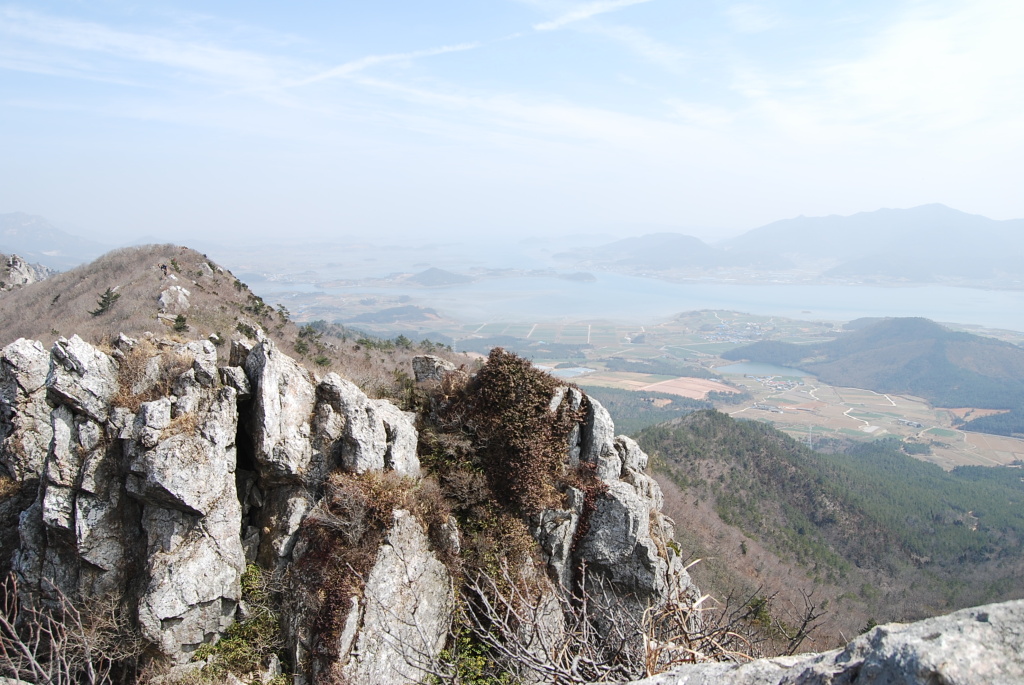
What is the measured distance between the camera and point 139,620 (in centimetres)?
873

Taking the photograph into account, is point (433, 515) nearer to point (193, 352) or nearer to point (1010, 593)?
point (193, 352)

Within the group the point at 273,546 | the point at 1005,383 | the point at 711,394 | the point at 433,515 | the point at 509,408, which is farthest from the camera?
the point at 1005,383

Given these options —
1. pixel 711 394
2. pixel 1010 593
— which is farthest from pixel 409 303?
pixel 1010 593

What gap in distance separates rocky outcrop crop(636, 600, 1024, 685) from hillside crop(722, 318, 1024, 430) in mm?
120401

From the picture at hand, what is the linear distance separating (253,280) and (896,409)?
169 metres

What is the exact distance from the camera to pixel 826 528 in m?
37.4

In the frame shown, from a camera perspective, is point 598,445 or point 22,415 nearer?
point 22,415

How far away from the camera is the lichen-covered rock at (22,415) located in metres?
10.3

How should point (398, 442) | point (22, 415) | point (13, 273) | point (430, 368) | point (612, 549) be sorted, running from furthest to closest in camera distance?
point (13, 273), point (430, 368), point (612, 549), point (398, 442), point (22, 415)

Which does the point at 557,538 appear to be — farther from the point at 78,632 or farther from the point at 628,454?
the point at 78,632

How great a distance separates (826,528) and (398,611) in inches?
1463

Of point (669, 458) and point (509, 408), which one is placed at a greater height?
point (509, 408)

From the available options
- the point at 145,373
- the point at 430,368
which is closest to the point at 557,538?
the point at 430,368

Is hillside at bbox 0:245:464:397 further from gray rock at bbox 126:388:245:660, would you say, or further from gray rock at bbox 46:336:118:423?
gray rock at bbox 46:336:118:423
